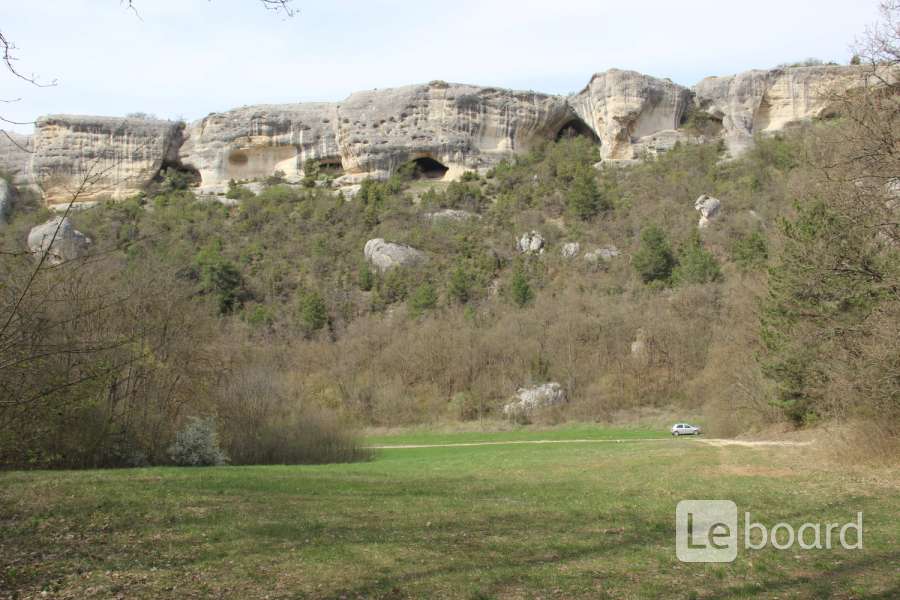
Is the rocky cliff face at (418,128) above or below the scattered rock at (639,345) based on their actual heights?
above

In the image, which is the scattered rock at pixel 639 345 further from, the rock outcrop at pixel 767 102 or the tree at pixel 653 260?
the rock outcrop at pixel 767 102

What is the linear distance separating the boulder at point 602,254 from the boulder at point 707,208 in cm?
584

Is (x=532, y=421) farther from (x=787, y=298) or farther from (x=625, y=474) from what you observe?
(x=625, y=474)

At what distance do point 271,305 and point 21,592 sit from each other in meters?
46.9

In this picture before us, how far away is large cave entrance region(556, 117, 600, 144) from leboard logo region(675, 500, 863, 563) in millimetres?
64765

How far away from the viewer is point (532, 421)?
42938mm

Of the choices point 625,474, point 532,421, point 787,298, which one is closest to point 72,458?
point 625,474

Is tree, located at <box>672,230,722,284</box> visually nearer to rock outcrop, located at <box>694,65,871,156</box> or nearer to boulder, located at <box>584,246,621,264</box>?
boulder, located at <box>584,246,621,264</box>

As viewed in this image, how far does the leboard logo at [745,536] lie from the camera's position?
8.06m

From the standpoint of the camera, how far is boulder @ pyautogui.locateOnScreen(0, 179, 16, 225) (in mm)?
62938

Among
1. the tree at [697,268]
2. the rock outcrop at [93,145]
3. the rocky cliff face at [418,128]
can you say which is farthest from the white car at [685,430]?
the rock outcrop at [93,145]

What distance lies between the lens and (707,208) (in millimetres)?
53312

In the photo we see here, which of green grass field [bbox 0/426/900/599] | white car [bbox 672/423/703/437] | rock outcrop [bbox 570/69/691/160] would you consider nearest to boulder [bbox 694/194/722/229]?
rock outcrop [bbox 570/69/691/160]

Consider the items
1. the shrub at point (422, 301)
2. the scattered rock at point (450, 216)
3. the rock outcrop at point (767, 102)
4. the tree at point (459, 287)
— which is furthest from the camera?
the rock outcrop at point (767, 102)
